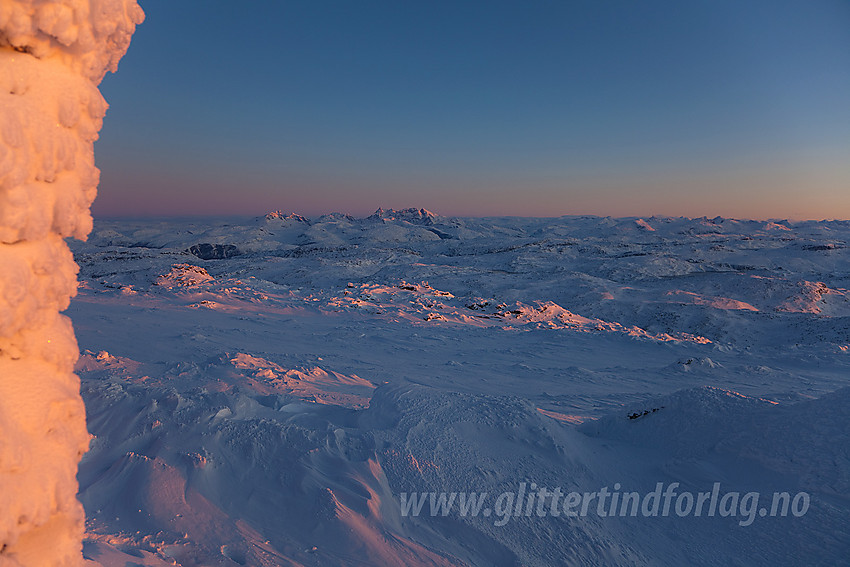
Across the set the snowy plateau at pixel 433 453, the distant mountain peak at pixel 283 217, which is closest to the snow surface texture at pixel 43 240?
the snowy plateau at pixel 433 453

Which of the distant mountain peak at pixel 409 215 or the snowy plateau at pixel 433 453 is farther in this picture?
the distant mountain peak at pixel 409 215

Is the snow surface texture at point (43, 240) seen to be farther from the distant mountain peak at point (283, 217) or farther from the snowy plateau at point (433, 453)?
the distant mountain peak at point (283, 217)

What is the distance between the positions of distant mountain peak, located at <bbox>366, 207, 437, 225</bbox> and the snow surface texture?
174405 millimetres

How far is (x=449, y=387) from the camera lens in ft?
37.8

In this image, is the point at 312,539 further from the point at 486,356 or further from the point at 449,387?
the point at 486,356

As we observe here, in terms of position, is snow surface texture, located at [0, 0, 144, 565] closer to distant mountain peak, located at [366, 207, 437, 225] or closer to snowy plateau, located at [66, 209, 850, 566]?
snowy plateau, located at [66, 209, 850, 566]

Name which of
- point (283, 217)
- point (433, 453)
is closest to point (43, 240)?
point (433, 453)

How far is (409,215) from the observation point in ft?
617

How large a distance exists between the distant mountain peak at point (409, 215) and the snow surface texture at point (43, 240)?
572 feet

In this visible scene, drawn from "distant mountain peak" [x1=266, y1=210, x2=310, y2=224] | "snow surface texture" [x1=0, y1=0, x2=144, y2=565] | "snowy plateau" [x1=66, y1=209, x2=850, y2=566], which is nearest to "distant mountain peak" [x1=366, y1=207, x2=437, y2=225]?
"distant mountain peak" [x1=266, y1=210, x2=310, y2=224]

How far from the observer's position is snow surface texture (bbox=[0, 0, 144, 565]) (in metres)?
2.07

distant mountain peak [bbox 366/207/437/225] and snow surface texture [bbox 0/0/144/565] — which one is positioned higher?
distant mountain peak [bbox 366/207/437/225]

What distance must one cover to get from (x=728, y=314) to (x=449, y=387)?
2023cm

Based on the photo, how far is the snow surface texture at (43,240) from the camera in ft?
6.80
